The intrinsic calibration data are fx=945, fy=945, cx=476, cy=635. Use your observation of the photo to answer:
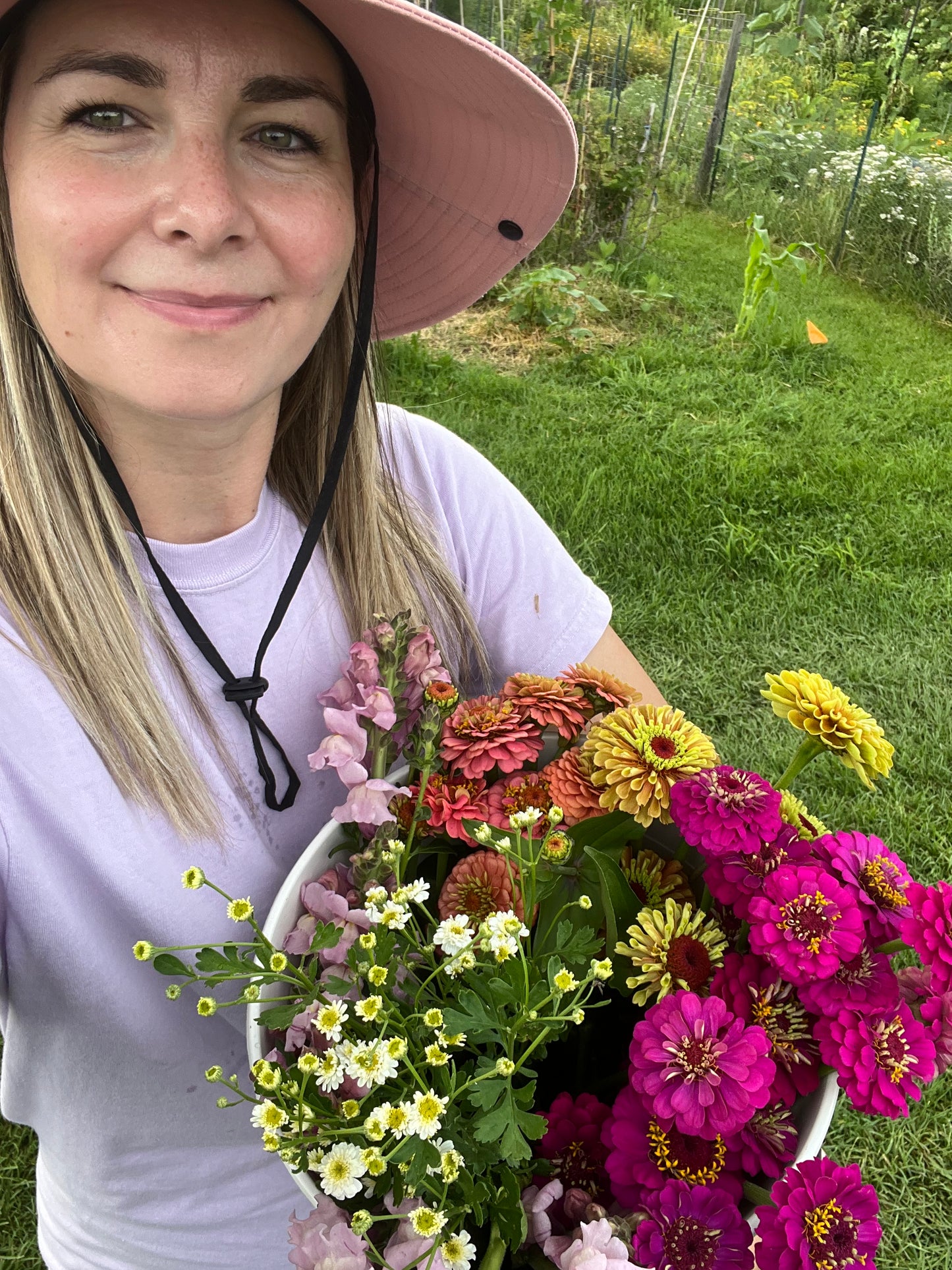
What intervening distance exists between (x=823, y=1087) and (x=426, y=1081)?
281mm

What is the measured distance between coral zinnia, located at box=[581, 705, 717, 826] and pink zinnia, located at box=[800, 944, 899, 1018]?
0.16m

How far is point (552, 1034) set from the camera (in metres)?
0.66

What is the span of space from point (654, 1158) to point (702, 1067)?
79mm

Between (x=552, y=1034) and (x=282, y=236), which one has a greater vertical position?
(x=282, y=236)

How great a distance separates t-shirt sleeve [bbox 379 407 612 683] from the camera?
1.26 meters

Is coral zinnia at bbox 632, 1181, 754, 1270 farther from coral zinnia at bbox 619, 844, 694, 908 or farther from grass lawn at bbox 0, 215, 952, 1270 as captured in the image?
grass lawn at bbox 0, 215, 952, 1270

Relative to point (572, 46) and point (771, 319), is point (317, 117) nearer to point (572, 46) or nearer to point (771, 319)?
point (771, 319)

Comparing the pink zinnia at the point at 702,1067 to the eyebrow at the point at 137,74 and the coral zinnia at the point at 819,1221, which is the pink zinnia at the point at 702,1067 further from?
the eyebrow at the point at 137,74

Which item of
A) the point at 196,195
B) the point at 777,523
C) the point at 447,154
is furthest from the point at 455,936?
the point at 777,523

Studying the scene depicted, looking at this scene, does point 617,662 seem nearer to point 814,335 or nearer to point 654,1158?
point 654,1158

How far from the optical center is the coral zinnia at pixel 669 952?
68 cm

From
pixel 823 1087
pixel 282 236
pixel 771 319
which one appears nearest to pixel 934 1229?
pixel 823 1087

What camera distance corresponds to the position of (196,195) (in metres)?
0.81

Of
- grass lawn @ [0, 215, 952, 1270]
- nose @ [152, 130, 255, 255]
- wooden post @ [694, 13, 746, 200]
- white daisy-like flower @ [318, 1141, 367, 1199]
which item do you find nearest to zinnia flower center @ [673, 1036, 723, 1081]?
white daisy-like flower @ [318, 1141, 367, 1199]
